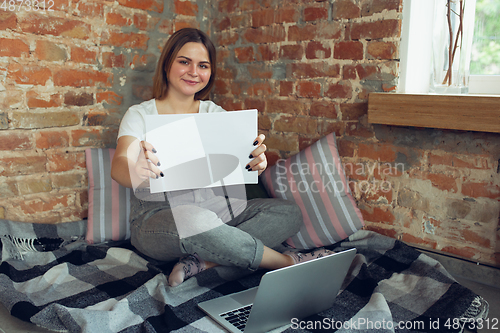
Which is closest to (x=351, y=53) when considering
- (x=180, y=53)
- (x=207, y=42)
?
(x=207, y=42)

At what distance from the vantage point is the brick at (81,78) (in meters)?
1.71

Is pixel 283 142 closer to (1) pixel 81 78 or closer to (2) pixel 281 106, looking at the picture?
(2) pixel 281 106

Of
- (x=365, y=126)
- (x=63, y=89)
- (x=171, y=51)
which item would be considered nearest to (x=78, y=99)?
(x=63, y=89)

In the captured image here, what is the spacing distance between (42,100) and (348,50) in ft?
4.49

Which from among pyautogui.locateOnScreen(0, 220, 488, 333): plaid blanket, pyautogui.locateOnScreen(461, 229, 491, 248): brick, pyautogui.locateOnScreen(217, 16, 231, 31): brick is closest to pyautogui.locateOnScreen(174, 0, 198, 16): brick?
pyautogui.locateOnScreen(217, 16, 231, 31): brick

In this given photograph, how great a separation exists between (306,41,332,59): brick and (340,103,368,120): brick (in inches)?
9.8

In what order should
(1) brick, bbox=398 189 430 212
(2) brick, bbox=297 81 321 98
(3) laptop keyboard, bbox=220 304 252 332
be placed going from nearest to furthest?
(3) laptop keyboard, bbox=220 304 252 332 → (1) brick, bbox=398 189 430 212 → (2) brick, bbox=297 81 321 98

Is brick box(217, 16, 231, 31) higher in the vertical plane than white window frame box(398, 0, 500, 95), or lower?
higher

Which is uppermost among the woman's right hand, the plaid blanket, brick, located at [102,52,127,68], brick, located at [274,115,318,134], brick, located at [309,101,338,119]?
brick, located at [102,52,127,68]

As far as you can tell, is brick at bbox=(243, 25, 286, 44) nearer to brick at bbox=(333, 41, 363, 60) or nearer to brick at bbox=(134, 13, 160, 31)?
brick at bbox=(333, 41, 363, 60)

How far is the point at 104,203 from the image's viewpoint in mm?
1730

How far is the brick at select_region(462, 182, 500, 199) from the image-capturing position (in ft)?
4.61

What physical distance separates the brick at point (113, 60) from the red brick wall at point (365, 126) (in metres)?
0.62

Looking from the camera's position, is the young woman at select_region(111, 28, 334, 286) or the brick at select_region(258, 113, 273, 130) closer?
the young woman at select_region(111, 28, 334, 286)
